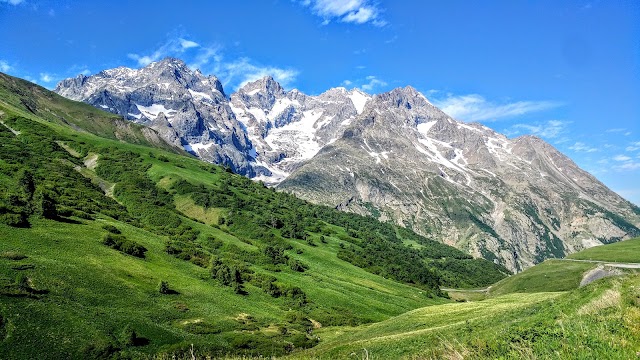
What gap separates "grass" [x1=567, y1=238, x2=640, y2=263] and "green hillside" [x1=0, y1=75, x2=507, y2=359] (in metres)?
64.3

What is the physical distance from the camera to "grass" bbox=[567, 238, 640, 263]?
145 m

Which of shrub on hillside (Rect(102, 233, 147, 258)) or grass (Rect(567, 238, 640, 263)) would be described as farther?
grass (Rect(567, 238, 640, 263))

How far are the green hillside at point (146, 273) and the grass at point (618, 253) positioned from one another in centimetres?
6432

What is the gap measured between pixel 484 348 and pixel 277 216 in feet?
596

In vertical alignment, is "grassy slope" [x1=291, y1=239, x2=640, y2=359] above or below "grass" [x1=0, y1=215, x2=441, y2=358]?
above

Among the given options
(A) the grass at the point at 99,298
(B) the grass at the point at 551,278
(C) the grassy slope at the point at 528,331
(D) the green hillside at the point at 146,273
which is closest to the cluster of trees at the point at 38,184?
(D) the green hillside at the point at 146,273

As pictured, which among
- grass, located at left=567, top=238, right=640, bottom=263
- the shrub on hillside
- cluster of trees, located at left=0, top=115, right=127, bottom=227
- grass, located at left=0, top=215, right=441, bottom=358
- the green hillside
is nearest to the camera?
grass, located at left=0, top=215, right=441, bottom=358

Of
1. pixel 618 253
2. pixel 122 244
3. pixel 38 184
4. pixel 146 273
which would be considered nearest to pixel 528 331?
pixel 146 273

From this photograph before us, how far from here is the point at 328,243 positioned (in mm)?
199000

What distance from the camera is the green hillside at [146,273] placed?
44.5 metres

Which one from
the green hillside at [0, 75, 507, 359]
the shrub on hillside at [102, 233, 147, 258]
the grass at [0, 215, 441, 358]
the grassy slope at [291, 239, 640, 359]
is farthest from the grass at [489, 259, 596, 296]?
the shrub on hillside at [102, 233, 147, 258]

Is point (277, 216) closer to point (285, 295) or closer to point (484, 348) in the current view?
point (285, 295)

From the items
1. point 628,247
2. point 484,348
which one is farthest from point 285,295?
point 628,247

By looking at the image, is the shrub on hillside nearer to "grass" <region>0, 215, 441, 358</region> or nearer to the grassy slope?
"grass" <region>0, 215, 441, 358</region>
